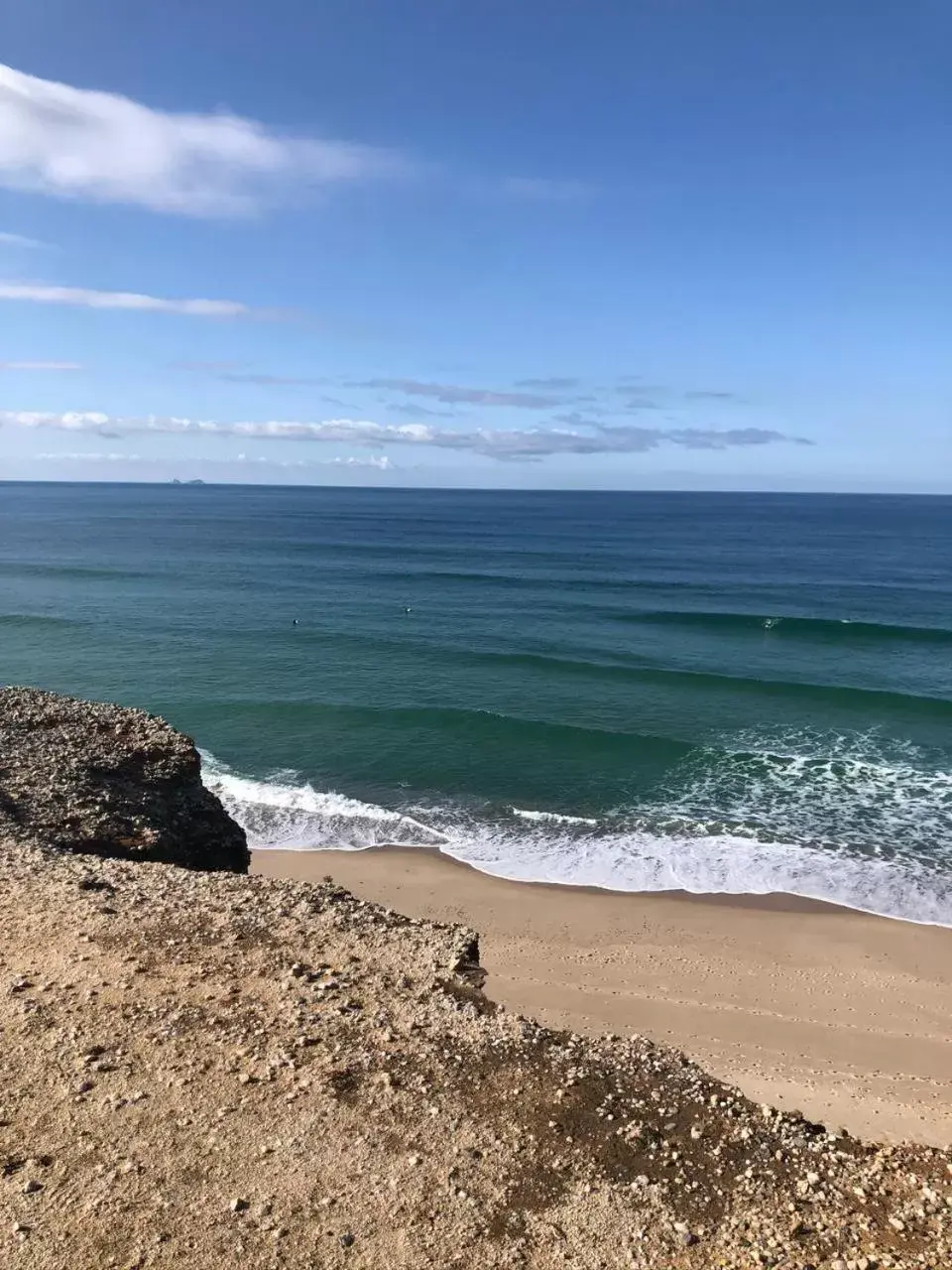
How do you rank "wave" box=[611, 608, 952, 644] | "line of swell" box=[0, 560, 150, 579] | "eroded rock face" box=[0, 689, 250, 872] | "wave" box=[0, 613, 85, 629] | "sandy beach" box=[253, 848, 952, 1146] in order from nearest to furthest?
"sandy beach" box=[253, 848, 952, 1146] → "eroded rock face" box=[0, 689, 250, 872] → "wave" box=[0, 613, 85, 629] → "wave" box=[611, 608, 952, 644] → "line of swell" box=[0, 560, 150, 579]

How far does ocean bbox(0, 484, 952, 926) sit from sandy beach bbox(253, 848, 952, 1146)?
100cm

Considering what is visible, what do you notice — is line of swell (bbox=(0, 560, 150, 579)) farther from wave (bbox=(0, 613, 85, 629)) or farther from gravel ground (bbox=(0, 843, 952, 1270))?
gravel ground (bbox=(0, 843, 952, 1270))

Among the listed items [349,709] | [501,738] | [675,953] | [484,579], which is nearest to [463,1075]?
[675,953]

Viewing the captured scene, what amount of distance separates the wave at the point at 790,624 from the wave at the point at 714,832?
18.4 m

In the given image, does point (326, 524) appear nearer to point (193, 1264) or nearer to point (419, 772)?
point (419, 772)

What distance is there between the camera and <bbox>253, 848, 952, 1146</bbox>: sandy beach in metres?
11.9

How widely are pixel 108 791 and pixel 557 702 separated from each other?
1872 centimetres

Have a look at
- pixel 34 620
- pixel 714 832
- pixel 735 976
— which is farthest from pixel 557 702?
pixel 34 620

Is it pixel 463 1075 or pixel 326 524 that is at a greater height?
pixel 326 524

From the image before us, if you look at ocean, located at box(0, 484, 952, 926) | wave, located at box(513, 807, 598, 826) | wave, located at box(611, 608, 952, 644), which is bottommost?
wave, located at box(513, 807, 598, 826)

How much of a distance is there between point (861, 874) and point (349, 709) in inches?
679

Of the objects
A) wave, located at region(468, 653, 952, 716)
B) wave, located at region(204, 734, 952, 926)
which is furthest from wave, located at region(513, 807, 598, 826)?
wave, located at region(468, 653, 952, 716)

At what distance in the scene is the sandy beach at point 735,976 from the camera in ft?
39.0

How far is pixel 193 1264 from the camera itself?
5984 millimetres
